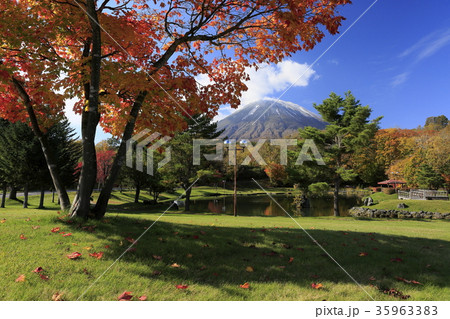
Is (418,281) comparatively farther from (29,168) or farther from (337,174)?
(29,168)

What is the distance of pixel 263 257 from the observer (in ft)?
16.3

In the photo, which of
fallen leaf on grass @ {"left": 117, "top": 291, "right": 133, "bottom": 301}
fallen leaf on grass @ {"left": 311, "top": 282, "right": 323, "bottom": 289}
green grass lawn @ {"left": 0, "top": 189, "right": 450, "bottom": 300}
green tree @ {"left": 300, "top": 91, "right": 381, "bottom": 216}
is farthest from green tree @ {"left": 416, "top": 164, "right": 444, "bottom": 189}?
fallen leaf on grass @ {"left": 117, "top": 291, "right": 133, "bottom": 301}

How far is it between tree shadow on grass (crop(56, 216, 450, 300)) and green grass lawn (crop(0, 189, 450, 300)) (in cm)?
2

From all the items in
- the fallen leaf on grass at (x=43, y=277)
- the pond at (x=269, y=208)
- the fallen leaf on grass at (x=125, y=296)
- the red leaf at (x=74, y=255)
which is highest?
the red leaf at (x=74, y=255)

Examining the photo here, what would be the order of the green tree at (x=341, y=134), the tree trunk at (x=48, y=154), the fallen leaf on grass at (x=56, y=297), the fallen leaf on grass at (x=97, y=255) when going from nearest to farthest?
the fallen leaf on grass at (x=56, y=297) < the fallen leaf on grass at (x=97, y=255) < the tree trunk at (x=48, y=154) < the green tree at (x=341, y=134)

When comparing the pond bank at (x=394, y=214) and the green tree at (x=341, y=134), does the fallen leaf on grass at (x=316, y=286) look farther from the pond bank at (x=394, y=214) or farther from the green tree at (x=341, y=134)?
the pond bank at (x=394, y=214)

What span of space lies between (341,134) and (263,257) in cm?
2225

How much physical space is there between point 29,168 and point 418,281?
83.2 feet

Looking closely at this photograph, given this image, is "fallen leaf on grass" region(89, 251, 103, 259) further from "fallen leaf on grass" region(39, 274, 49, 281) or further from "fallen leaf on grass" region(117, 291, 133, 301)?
"fallen leaf on grass" region(117, 291, 133, 301)

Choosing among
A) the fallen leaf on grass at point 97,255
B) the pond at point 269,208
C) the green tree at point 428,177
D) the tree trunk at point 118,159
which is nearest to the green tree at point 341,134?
the pond at point 269,208

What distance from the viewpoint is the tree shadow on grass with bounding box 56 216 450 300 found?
4.03 metres

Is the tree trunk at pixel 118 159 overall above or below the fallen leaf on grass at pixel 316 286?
above

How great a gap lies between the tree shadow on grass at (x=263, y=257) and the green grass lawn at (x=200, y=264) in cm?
2

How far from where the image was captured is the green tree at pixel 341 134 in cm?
2341
